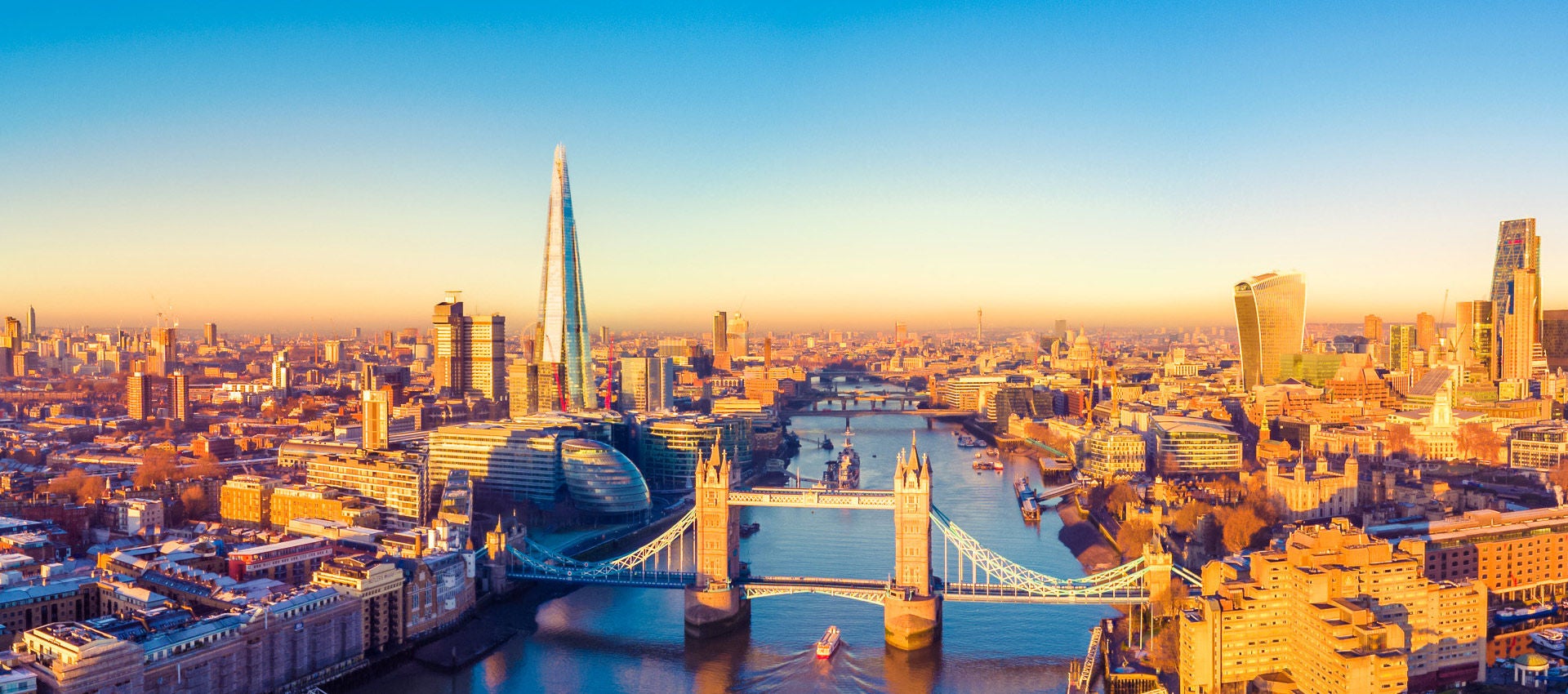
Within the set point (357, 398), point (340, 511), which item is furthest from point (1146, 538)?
point (357, 398)

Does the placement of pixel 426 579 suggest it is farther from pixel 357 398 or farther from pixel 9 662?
pixel 357 398

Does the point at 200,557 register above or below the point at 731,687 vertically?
above

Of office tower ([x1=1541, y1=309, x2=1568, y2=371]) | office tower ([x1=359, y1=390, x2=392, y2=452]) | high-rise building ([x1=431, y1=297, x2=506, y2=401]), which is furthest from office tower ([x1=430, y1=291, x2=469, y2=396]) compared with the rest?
office tower ([x1=1541, y1=309, x2=1568, y2=371])

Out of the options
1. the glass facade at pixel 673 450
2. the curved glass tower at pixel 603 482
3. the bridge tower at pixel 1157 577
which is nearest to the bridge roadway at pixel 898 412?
the glass facade at pixel 673 450

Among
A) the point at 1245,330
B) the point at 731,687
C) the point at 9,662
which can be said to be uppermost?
the point at 1245,330

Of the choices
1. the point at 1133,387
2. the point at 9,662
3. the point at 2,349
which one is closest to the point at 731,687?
the point at 9,662

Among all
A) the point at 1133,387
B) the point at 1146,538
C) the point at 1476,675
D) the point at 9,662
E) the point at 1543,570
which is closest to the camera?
the point at 9,662

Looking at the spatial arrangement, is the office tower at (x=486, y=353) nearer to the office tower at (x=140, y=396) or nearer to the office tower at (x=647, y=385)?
the office tower at (x=647, y=385)

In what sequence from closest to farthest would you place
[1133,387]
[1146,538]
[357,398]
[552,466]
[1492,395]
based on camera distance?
1. [1146,538]
2. [552,466]
3. [1492,395]
4. [357,398]
5. [1133,387]

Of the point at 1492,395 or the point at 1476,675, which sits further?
the point at 1492,395
